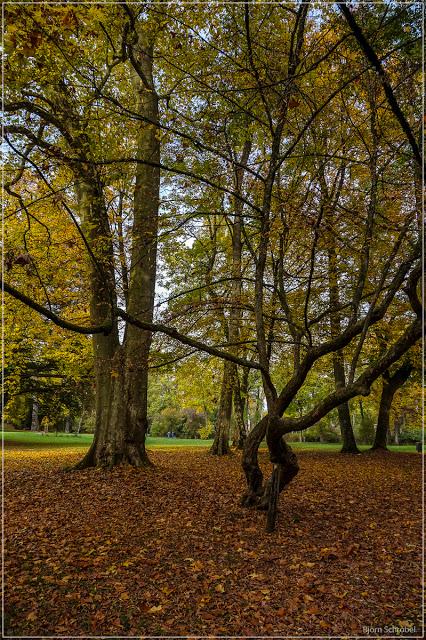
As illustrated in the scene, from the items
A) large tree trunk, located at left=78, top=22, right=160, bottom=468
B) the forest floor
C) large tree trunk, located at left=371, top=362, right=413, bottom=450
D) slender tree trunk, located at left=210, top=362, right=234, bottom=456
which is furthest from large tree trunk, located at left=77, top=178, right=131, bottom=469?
large tree trunk, located at left=371, top=362, right=413, bottom=450

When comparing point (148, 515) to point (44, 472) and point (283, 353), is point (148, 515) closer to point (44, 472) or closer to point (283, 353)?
point (44, 472)

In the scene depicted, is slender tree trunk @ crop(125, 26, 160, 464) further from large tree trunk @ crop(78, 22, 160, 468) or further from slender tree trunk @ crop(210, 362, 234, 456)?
slender tree trunk @ crop(210, 362, 234, 456)

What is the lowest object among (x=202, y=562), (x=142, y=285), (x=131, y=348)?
(x=202, y=562)

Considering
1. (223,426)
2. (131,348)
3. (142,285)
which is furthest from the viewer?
(223,426)

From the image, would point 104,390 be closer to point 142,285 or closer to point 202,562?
point 142,285

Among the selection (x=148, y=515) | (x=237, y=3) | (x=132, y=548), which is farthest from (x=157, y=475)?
(x=237, y=3)

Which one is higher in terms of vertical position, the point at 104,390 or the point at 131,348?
the point at 131,348

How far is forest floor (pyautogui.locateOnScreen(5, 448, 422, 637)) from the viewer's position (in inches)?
155

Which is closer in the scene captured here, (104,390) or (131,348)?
(131,348)

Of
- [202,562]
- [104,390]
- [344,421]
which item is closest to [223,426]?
[344,421]

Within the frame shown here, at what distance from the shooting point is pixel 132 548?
550 cm

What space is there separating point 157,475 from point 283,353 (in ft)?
21.2

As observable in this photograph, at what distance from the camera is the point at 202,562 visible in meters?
5.12

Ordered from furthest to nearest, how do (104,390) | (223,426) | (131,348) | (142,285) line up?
(223,426) → (142,285) → (104,390) → (131,348)
